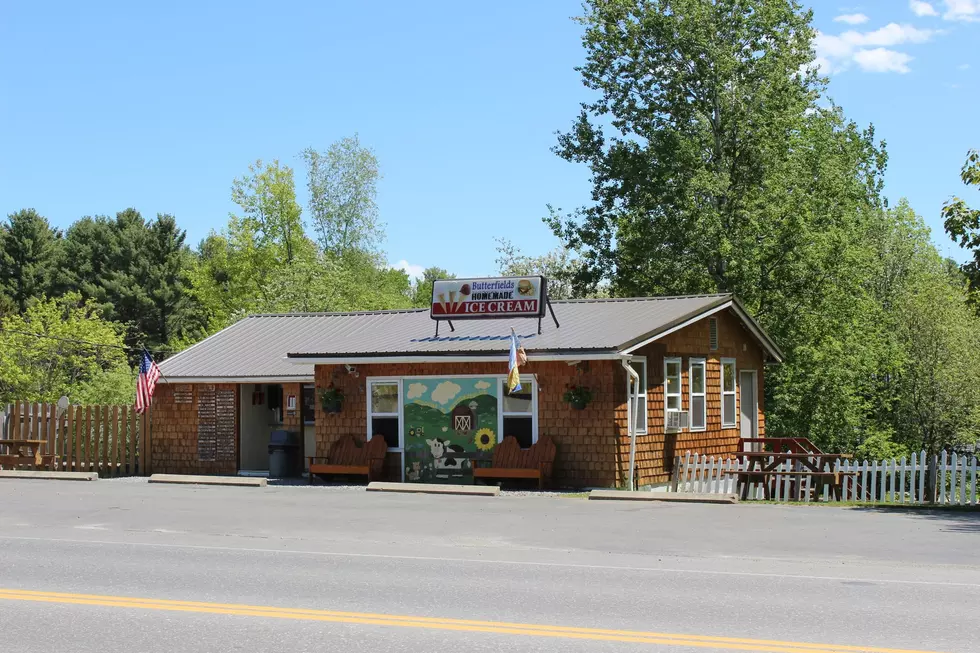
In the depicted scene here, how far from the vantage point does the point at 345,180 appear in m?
64.6

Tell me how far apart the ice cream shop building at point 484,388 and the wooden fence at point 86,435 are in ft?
1.57

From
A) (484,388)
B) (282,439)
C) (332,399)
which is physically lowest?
(282,439)

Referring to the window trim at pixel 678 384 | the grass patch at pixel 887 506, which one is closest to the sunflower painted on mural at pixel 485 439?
the window trim at pixel 678 384

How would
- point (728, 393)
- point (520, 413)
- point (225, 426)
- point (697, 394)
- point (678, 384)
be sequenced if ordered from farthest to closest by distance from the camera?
point (225, 426) < point (728, 393) < point (697, 394) < point (678, 384) < point (520, 413)

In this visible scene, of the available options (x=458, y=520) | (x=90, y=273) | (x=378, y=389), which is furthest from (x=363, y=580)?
(x=90, y=273)

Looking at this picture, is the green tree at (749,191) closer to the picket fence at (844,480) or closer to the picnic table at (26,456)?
the picket fence at (844,480)

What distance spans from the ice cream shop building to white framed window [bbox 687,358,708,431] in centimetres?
3

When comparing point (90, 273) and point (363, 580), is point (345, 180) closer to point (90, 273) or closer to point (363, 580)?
point (90, 273)

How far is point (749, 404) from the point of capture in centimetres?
2981

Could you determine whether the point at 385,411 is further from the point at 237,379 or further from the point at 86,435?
the point at 86,435

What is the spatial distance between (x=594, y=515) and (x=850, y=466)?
7842 millimetres

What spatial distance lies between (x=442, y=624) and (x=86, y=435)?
22.1 metres

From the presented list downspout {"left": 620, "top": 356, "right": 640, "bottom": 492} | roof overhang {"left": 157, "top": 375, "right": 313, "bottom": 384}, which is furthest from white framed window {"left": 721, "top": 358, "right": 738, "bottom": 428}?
roof overhang {"left": 157, "top": 375, "right": 313, "bottom": 384}

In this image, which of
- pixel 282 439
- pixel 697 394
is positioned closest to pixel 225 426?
pixel 282 439
